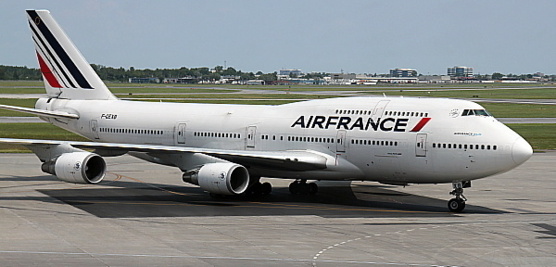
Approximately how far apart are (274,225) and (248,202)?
21.3 ft

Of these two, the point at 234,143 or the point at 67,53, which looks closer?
the point at 234,143

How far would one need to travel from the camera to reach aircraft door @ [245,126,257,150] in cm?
3844

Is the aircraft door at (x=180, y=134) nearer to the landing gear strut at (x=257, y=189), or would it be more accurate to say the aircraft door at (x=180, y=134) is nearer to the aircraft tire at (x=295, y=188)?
the landing gear strut at (x=257, y=189)

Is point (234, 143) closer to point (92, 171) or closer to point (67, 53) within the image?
point (92, 171)

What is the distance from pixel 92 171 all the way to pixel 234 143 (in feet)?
22.2

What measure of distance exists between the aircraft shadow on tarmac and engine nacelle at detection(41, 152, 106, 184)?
1184mm

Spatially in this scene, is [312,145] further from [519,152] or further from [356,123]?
[519,152]

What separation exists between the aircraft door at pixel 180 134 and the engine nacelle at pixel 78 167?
5.32 m

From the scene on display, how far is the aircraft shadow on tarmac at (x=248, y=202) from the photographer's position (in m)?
34.1

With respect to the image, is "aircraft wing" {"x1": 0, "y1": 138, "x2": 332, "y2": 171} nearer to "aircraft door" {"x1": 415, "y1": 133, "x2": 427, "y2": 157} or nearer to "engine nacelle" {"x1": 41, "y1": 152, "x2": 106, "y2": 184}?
"engine nacelle" {"x1": 41, "y1": 152, "x2": 106, "y2": 184}

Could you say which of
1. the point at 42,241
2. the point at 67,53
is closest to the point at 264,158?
the point at 42,241

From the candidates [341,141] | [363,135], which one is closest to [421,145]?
[363,135]

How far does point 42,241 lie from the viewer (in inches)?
1075

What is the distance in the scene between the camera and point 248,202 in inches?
1468
